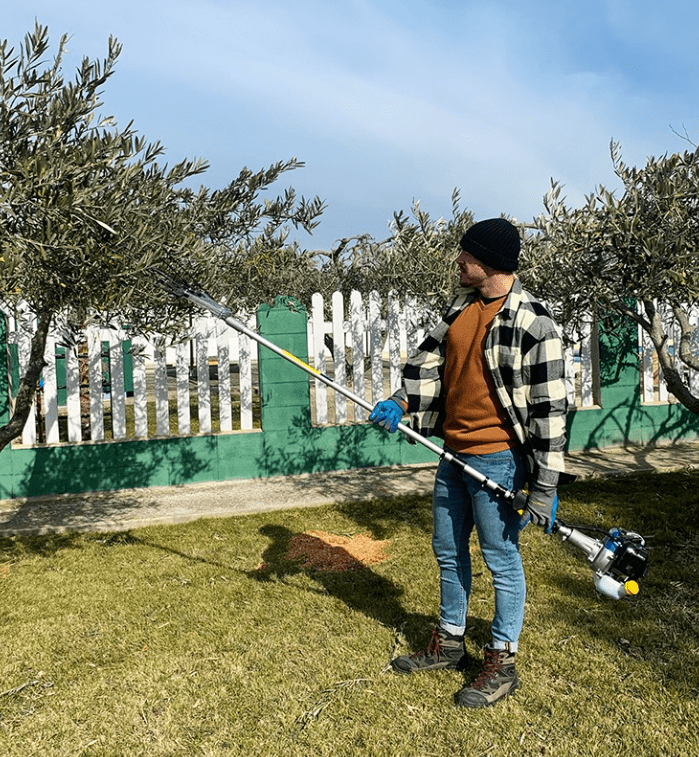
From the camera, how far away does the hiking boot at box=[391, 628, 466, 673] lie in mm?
3502

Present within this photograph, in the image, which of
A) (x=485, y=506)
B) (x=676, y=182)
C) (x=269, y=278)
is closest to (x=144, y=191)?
(x=485, y=506)

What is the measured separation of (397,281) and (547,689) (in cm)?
609

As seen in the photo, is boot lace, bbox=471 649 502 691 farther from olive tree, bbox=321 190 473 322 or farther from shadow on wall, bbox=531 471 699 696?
olive tree, bbox=321 190 473 322

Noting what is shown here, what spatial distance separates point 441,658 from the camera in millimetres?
3510

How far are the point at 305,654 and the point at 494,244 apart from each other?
251 cm

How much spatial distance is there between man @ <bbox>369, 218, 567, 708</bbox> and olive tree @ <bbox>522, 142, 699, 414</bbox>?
7.39ft

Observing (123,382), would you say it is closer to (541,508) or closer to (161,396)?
(161,396)

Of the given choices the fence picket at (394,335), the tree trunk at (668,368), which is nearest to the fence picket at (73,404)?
the fence picket at (394,335)

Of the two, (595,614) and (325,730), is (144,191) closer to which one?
(325,730)

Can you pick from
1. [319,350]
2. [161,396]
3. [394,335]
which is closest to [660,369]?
[394,335]

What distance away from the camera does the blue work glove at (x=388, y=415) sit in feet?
11.3

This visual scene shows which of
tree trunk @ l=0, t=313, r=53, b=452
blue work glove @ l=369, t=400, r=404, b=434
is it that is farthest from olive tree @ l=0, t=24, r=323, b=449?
blue work glove @ l=369, t=400, r=404, b=434

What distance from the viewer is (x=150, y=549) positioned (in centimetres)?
559

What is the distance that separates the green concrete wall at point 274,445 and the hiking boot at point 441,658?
4.63m
